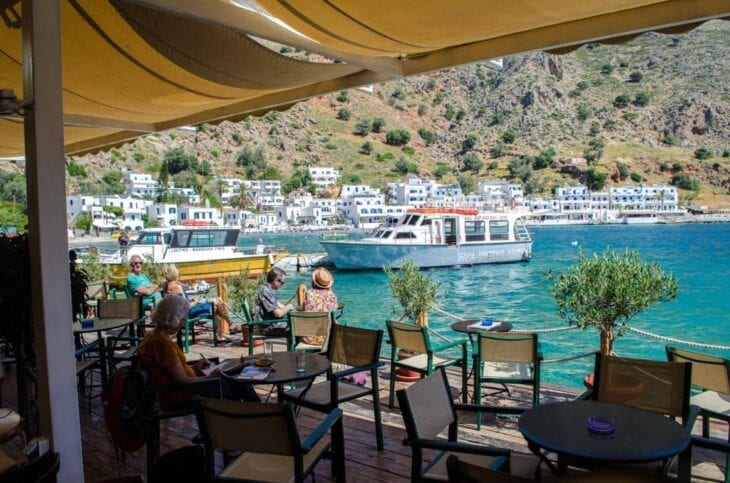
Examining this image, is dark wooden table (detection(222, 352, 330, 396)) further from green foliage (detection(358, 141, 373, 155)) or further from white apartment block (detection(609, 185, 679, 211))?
green foliage (detection(358, 141, 373, 155))

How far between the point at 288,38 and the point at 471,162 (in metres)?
112

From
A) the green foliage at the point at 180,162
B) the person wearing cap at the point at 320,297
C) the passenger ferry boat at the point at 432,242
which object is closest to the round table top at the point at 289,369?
the person wearing cap at the point at 320,297

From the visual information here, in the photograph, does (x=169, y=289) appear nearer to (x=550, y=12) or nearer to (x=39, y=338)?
(x=39, y=338)

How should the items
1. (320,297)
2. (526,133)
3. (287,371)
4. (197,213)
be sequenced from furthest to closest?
(526,133) < (197,213) < (320,297) < (287,371)

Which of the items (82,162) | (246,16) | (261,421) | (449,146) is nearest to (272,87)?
(246,16)

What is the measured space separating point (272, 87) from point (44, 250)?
2.30 m

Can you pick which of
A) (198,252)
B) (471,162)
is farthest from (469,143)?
(198,252)

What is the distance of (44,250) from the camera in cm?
221

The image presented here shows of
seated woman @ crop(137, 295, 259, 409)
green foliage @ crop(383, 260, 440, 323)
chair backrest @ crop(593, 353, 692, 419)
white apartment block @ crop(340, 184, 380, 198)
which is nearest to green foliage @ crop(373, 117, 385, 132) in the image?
white apartment block @ crop(340, 184, 380, 198)

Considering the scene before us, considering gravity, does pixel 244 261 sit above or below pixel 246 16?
below

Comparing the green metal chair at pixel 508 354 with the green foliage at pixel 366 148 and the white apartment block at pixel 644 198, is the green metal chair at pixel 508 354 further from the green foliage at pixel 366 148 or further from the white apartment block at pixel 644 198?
the green foliage at pixel 366 148

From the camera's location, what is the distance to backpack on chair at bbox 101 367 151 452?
258 cm

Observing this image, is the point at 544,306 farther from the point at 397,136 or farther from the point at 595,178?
the point at 397,136

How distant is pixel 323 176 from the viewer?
112m
